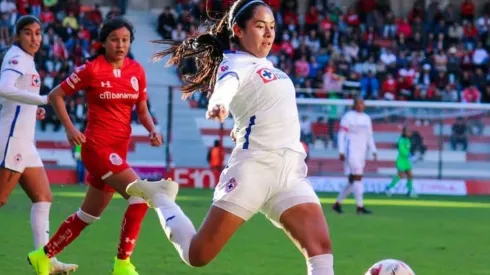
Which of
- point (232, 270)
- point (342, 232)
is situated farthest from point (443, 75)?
point (232, 270)

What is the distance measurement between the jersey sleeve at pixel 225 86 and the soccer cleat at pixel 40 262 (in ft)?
10.7

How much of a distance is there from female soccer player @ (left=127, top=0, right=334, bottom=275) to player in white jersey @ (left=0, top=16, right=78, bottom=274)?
3.08 m

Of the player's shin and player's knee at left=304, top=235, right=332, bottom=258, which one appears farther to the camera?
the player's shin

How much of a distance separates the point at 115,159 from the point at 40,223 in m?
1.04

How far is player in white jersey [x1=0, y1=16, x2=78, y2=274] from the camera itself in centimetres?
995

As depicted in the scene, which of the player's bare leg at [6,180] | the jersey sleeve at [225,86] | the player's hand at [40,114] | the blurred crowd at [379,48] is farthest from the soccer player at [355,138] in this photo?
the jersey sleeve at [225,86]

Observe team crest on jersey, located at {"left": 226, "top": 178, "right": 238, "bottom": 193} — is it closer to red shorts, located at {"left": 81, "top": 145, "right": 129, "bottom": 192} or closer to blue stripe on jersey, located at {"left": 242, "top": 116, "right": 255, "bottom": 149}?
blue stripe on jersey, located at {"left": 242, "top": 116, "right": 255, "bottom": 149}

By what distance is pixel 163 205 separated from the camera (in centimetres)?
768

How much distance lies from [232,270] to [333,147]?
1838 centimetres

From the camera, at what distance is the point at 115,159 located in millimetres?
9469

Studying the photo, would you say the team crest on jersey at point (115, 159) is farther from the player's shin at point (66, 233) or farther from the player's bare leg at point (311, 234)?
the player's bare leg at point (311, 234)

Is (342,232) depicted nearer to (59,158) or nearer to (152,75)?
(59,158)

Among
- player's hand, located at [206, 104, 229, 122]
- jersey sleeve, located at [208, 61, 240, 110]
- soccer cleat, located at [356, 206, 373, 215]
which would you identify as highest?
jersey sleeve, located at [208, 61, 240, 110]

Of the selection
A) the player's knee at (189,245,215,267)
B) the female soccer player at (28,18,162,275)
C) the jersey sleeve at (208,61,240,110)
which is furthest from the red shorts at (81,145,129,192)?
the jersey sleeve at (208,61,240,110)
